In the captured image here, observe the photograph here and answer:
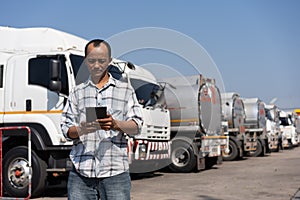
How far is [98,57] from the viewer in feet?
10.7

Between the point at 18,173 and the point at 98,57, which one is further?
the point at 18,173

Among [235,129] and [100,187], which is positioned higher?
[235,129]

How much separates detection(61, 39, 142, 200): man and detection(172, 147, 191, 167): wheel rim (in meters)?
11.2

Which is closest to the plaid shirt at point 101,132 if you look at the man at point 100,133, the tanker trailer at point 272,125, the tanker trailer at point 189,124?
the man at point 100,133

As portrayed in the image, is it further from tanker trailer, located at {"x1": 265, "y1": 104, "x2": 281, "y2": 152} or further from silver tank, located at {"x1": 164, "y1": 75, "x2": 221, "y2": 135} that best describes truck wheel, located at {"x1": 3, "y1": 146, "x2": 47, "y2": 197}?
tanker trailer, located at {"x1": 265, "y1": 104, "x2": 281, "y2": 152}

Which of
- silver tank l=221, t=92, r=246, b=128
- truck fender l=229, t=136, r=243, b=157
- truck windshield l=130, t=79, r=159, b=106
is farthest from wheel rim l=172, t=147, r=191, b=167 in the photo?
truck fender l=229, t=136, r=243, b=157

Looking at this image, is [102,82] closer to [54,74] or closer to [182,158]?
[54,74]

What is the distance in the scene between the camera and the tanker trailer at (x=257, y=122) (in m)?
23.0

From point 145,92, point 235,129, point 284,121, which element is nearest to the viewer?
point 145,92

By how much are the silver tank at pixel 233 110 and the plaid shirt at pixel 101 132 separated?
17467 millimetres

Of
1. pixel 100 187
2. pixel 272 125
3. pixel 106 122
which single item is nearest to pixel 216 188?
pixel 100 187

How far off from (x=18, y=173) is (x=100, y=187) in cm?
570

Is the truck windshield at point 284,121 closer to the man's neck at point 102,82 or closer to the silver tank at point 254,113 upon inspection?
the silver tank at point 254,113

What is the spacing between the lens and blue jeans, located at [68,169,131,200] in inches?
126
